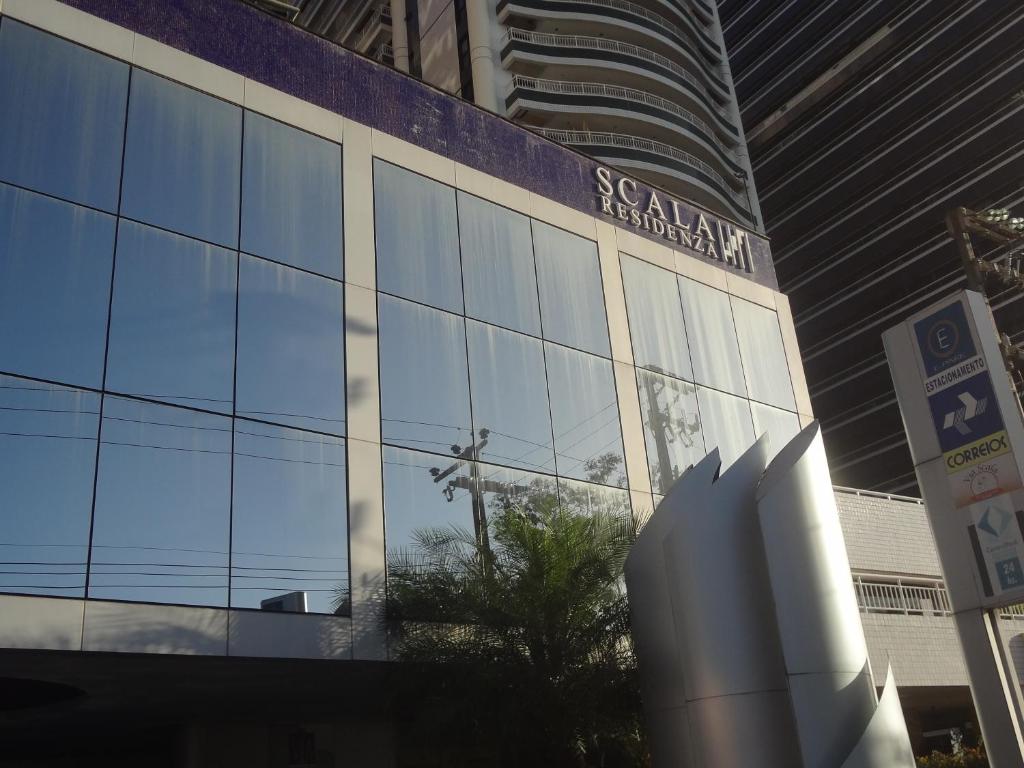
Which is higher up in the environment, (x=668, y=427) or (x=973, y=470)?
(x=668, y=427)

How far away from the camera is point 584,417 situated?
23125 mm

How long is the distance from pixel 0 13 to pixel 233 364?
689 centimetres

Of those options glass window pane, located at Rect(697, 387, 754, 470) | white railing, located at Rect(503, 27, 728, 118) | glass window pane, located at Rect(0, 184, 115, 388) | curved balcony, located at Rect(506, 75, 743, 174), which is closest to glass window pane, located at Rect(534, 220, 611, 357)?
glass window pane, located at Rect(697, 387, 754, 470)

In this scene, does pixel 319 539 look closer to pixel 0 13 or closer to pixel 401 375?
pixel 401 375

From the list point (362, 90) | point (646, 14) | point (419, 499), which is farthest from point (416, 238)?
point (646, 14)

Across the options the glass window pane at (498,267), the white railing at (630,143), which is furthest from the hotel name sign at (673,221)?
the white railing at (630,143)

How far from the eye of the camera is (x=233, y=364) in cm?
1788

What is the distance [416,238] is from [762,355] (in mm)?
11590

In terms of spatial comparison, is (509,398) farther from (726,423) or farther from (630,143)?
(630,143)

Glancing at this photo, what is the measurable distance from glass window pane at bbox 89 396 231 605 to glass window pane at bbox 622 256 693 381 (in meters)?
11.7

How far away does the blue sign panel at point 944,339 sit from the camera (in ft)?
55.4

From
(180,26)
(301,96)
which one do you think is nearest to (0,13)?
(180,26)

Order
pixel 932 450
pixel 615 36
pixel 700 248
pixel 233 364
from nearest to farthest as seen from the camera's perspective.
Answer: pixel 932 450
pixel 233 364
pixel 700 248
pixel 615 36

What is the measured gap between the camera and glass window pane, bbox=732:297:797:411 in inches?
1111
